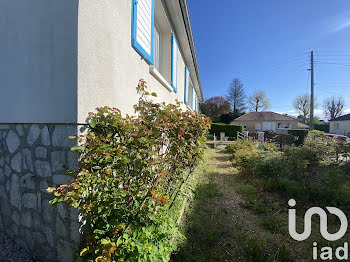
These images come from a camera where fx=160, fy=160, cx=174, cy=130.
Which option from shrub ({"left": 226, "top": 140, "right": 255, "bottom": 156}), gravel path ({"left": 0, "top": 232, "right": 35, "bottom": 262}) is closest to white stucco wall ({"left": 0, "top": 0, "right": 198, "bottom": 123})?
gravel path ({"left": 0, "top": 232, "right": 35, "bottom": 262})

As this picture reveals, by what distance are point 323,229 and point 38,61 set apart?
5263mm

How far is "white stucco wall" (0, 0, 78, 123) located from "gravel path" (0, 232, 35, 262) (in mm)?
1895

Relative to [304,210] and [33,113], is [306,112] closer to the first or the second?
[304,210]

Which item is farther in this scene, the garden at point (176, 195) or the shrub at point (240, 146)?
the shrub at point (240, 146)

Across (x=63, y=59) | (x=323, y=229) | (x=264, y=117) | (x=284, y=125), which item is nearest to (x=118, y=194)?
(x=63, y=59)

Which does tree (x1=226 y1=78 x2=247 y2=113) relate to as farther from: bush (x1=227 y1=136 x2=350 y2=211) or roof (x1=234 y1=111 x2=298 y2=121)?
bush (x1=227 y1=136 x2=350 y2=211)

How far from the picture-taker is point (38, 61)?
2012 millimetres

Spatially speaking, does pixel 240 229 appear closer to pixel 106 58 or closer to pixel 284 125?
pixel 106 58

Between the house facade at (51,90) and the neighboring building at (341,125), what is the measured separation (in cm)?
4031

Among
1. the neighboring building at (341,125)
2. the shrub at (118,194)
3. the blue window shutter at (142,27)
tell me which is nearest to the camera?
the shrub at (118,194)

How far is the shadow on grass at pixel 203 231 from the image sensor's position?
87.9 inches

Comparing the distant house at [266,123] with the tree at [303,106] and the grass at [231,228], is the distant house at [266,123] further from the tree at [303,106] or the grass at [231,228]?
the grass at [231,228]

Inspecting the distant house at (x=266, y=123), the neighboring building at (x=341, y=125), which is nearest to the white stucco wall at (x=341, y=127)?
the neighboring building at (x=341, y=125)

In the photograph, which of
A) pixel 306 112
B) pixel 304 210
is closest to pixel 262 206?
pixel 304 210
